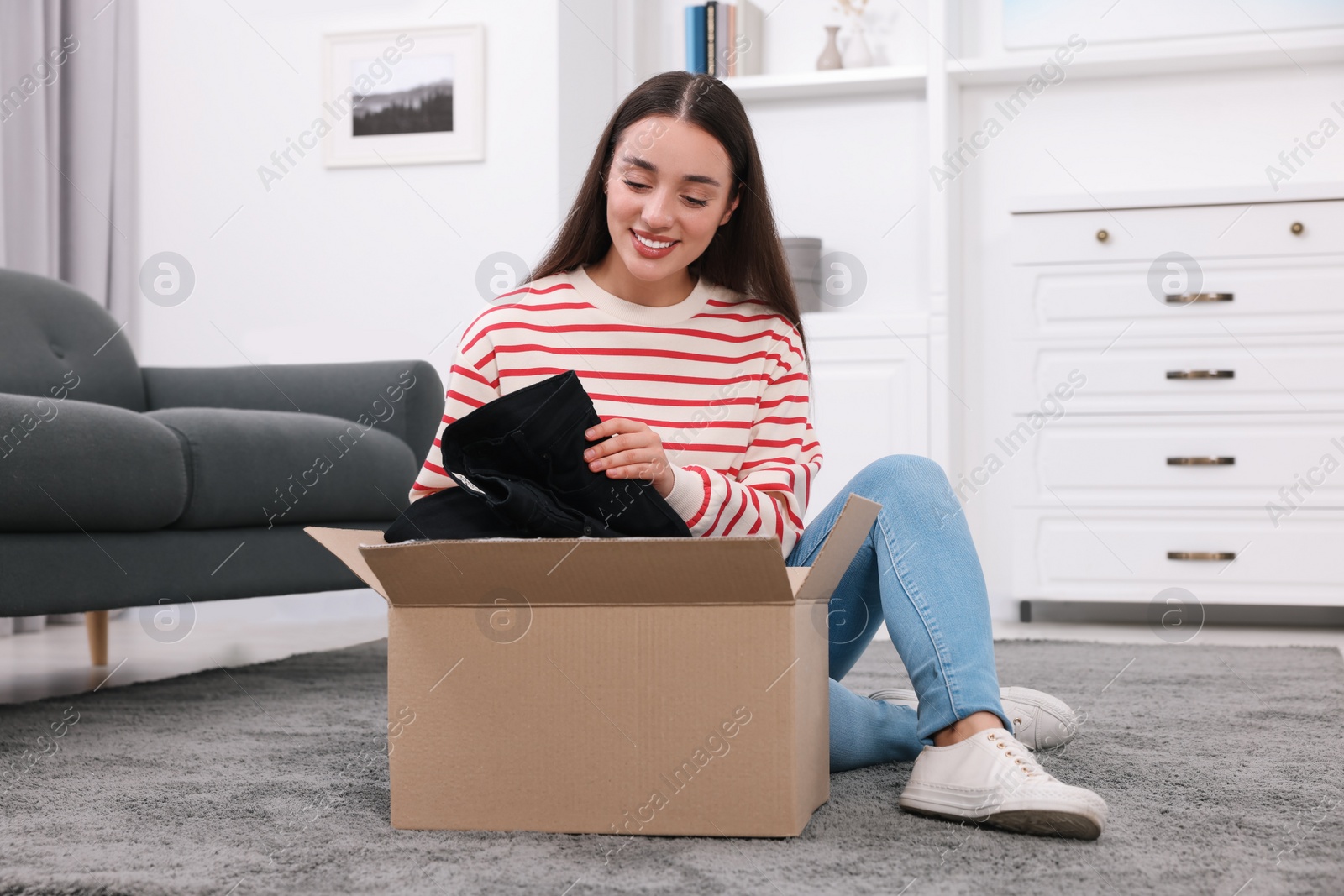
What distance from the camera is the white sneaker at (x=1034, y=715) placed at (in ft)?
4.19

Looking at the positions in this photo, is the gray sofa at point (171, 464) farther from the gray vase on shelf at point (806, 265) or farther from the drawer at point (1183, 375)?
the drawer at point (1183, 375)

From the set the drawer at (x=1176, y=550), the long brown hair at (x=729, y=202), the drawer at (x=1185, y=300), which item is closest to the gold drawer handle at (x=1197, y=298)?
the drawer at (x=1185, y=300)

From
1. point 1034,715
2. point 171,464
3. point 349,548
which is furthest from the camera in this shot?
point 171,464

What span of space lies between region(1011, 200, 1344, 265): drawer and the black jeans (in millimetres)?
2290

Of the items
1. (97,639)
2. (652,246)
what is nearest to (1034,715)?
(652,246)

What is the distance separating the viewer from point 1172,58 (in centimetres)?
323

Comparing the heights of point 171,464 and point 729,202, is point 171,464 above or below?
below

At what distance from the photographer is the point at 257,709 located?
1.67 m

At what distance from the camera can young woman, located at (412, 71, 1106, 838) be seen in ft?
3.36

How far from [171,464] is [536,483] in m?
0.93

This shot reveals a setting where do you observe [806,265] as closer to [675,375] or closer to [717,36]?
[717,36]

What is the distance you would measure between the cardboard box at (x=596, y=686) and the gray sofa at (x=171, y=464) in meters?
0.74

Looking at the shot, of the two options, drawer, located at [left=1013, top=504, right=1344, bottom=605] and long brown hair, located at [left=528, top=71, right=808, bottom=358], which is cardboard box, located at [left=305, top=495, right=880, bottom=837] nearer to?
long brown hair, located at [left=528, top=71, right=808, bottom=358]

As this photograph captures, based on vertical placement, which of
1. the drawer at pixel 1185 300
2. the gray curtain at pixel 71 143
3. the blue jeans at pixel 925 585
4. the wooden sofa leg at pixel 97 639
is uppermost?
the gray curtain at pixel 71 143
